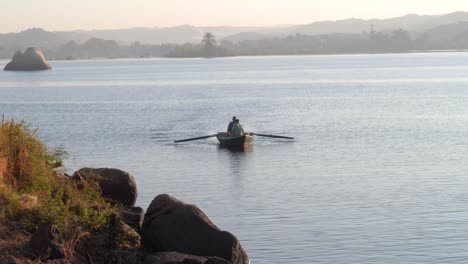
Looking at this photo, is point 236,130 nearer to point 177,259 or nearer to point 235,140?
point 235,140

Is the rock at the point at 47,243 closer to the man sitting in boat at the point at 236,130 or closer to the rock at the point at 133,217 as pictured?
the rock at the point at 133,217

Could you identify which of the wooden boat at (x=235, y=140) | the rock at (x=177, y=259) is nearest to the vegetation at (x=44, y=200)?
the rock at (x=177, y=259)

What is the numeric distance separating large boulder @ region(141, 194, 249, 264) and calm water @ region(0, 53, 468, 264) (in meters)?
5.02

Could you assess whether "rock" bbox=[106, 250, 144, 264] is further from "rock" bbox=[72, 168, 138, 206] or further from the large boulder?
"rock" bbox=[72, 168, 138, 206]

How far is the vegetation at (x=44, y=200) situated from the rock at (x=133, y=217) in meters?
0.36

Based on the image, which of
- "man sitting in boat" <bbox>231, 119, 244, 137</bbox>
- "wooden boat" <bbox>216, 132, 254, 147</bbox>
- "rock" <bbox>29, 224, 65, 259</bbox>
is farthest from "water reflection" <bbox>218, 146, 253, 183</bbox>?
"rock" <bbox>29, 224, 65, 259</bbox>

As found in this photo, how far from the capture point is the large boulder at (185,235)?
708 inches

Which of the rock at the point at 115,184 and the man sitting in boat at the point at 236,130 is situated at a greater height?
the rock at the point at 115,184

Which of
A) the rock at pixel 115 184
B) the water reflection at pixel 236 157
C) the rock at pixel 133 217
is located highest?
the rock at pixel 115 184

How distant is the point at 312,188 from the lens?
34375 millimetres

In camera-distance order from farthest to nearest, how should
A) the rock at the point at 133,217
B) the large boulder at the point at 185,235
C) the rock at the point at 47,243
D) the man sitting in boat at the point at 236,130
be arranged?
the man sitting in boat at the point at 236,130 < the rock at the point at 133,217 < the large boulder at the point at 185,235 < the rock at the point at 47,243

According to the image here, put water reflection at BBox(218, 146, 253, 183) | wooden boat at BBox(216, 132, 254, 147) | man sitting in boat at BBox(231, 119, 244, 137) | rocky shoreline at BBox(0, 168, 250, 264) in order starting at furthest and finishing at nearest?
man sitting in boat at BBox(231, 119, 244, 137) → wooden boat at BBox(216, 132, 254, 147) → water reflection at BBox(218, 146, 253, 183) → rocky shoreline at BBox(0, 168, 250, 264)

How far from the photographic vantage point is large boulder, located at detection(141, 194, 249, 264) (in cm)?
1798

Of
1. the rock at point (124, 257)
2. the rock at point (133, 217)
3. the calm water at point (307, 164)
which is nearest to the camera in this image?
the rock at point (124, 257)
